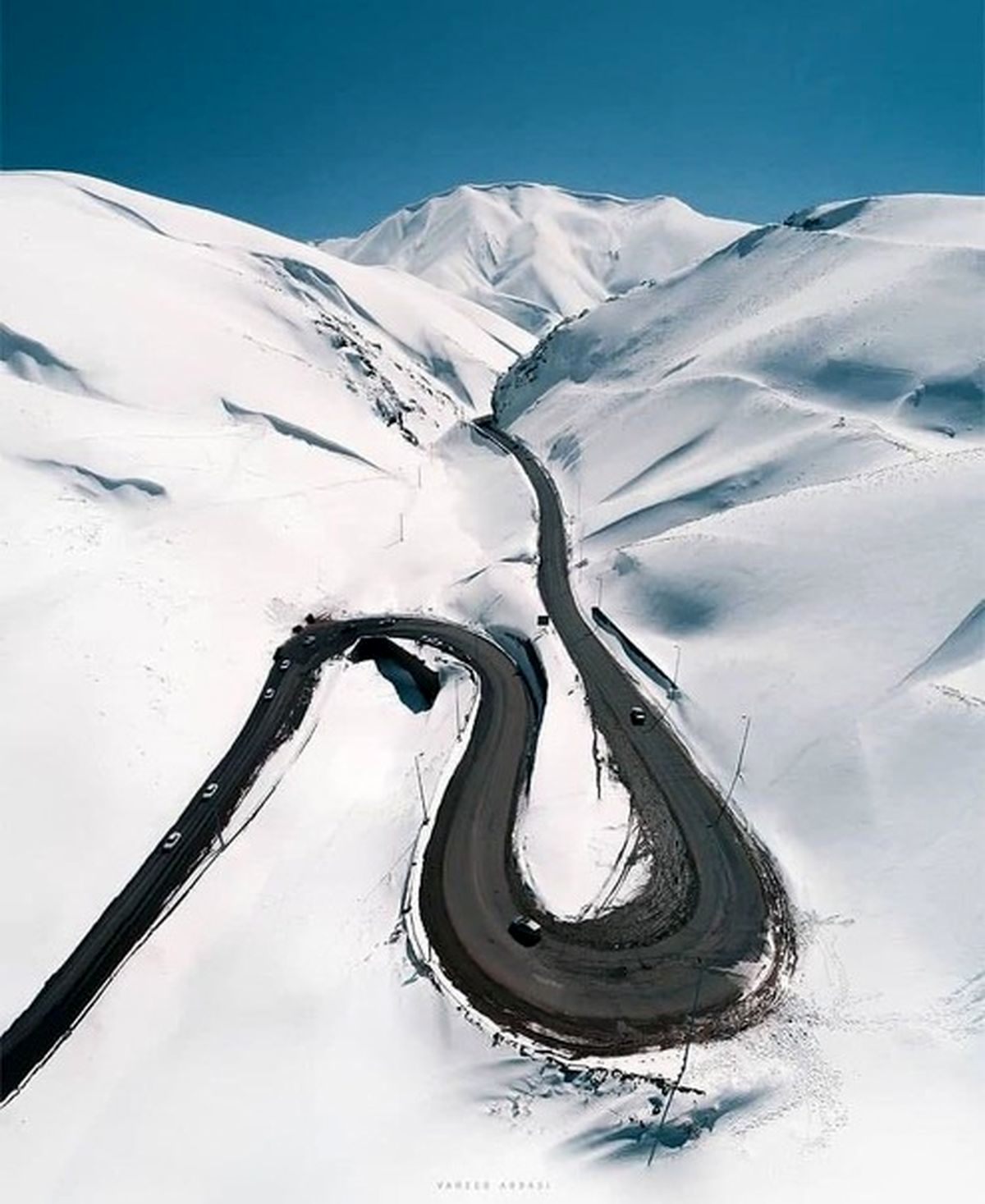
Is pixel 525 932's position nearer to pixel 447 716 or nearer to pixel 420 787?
pixel 420 787

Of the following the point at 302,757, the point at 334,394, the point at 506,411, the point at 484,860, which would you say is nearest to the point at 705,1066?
the point at 484,860

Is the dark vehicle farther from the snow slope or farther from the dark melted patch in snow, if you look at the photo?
the dark melted patch in snow

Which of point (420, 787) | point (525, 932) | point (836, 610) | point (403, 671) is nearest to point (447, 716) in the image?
point (420, 787)

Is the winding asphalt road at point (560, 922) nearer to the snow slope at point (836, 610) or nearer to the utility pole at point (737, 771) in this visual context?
the utility pole at point (737, 771)

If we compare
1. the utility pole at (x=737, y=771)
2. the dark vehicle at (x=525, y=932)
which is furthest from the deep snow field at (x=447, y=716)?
the dark vehicle at (x=525, y=932)

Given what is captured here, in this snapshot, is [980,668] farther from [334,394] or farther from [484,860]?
[334,394]

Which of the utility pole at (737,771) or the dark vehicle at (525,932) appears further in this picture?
the utility pole at (737,771)
